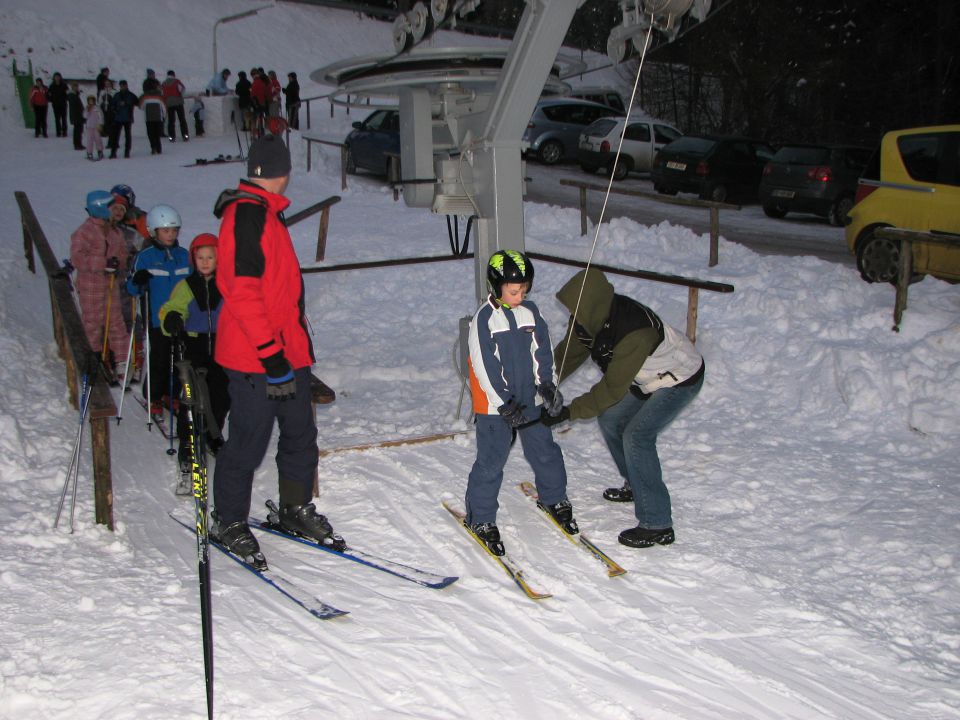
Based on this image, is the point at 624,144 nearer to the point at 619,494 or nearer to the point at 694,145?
the point at 694,145

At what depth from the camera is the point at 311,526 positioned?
4785 mm

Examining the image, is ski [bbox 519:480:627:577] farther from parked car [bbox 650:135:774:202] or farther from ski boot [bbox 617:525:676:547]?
parked car [bbox 650:135:774:202]

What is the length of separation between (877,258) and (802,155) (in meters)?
6.03

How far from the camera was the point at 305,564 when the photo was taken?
4.59 m

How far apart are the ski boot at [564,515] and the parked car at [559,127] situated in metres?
17.9

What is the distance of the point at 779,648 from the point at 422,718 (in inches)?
65.1

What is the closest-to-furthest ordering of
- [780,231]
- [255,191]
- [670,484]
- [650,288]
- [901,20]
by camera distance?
[255,191]
[670,484]
[650,288]
[780,231]
[901,20]

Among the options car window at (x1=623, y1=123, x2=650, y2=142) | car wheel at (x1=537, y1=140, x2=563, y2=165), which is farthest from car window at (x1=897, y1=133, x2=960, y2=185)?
car wheel at (x1=537, y1=140, x2=563, y2=165)

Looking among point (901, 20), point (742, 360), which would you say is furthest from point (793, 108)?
point (742, 360)

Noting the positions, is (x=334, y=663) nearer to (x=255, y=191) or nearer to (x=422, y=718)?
(x=422, y=718)

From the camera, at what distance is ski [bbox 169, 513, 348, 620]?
13.3 feet

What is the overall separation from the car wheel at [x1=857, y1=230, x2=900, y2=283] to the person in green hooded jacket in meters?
5.76

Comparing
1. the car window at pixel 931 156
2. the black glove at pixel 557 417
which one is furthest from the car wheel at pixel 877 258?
the black glove at pixel 557 417

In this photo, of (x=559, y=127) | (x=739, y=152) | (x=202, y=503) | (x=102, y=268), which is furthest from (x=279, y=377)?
(x=559, y=127)
